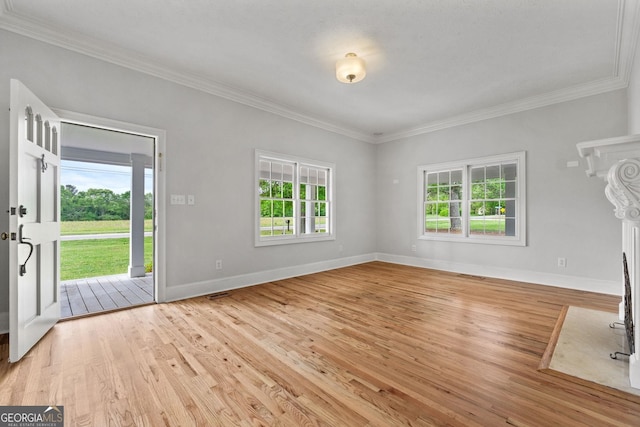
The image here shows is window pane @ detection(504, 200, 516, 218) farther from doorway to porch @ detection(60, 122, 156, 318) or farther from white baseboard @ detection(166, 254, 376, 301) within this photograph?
doorway to porch @ detection(60, 122, 156, 318)

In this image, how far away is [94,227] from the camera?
7.12m

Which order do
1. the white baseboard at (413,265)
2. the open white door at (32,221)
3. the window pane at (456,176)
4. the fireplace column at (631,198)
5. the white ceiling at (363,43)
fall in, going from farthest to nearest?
1. the window pane at (456,176)
2. the white baseboard at (413,265)
3. the white ceiling at (363,43)
4. the open white door at (32,221)
5. the fireplace column at (631,198)

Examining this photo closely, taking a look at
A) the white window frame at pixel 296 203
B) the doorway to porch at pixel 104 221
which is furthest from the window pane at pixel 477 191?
the doorway to porch at pixel 104 221

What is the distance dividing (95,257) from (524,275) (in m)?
8.94

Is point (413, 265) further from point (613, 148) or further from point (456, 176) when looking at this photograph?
point (613, 148)

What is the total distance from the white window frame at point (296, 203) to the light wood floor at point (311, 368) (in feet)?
4.51

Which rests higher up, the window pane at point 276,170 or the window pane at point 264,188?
the window pane at point 276,170

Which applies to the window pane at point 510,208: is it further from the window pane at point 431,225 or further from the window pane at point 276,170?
the window pane at point 276,170

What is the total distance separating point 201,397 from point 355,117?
4.80m

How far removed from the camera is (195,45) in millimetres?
2990

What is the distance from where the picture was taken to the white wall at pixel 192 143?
2.73m

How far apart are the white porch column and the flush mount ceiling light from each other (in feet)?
14.2

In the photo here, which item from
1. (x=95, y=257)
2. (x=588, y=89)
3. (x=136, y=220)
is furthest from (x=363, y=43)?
(x=95, y=257)

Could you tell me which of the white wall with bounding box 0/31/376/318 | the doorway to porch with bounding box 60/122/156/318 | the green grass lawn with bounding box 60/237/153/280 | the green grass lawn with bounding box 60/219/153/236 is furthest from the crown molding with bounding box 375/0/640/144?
the green grass lawn with bounding box 60/219/153/236
